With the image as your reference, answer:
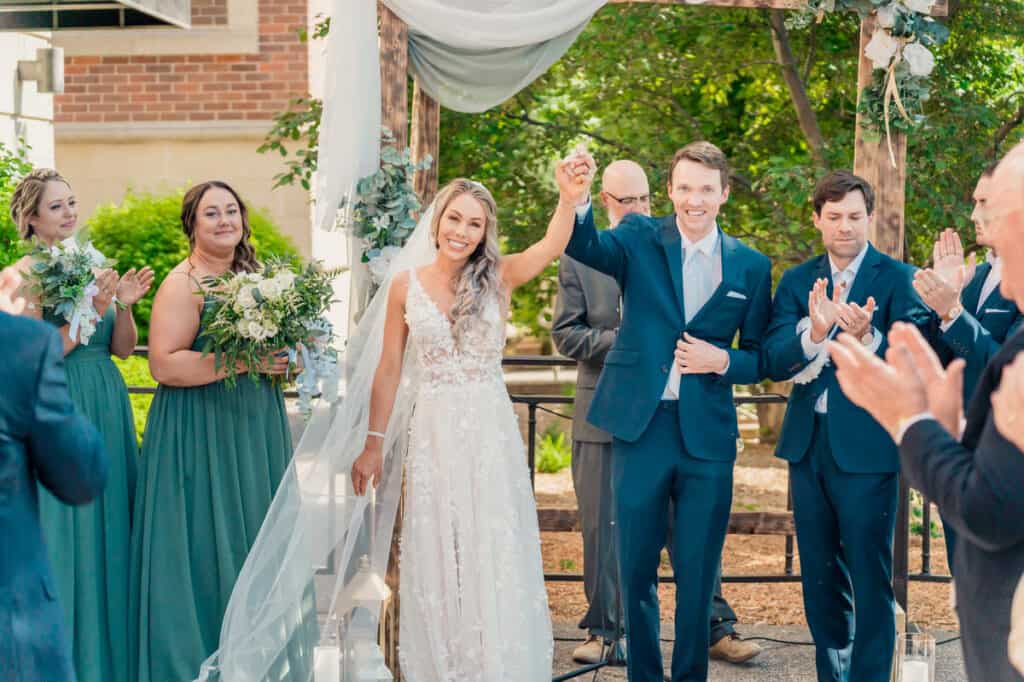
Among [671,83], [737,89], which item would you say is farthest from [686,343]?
[737,89]

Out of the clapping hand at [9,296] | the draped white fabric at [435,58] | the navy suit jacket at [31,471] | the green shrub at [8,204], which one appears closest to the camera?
the navy suit jacket at [31,471]

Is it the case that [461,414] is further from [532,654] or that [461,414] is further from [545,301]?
[545,301]

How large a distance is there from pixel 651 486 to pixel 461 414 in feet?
2.49

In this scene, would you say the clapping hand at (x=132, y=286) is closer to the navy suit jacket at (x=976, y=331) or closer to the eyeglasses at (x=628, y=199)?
the eyeglasses at (x=628, y=199)

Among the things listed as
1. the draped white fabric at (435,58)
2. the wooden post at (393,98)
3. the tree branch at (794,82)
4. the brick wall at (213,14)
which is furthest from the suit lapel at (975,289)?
the brick wall at (213,14)

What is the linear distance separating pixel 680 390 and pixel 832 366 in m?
0.57

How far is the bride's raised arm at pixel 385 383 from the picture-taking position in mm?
4840

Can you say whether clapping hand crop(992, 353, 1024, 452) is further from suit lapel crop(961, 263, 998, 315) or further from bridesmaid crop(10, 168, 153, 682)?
bridesmaid crop(10, 168, 153, 682)

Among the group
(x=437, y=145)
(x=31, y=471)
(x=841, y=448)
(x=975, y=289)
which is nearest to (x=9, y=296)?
(x=31, y=471)

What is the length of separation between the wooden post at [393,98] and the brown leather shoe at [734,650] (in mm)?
1490

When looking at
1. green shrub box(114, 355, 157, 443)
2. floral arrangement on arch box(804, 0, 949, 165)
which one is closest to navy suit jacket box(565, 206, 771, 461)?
floral arrangement on arch box(804, 0, 949, 165)

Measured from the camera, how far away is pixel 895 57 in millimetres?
5512

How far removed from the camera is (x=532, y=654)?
4.72 metres

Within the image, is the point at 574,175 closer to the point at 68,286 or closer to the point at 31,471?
the point at 68,286
